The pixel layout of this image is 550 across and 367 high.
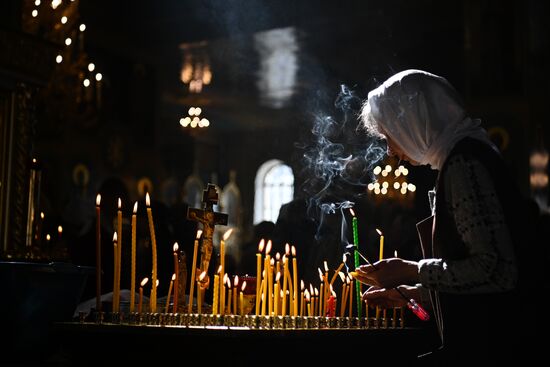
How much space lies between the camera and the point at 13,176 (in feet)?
17.8

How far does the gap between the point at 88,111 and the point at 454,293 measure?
12.2 m

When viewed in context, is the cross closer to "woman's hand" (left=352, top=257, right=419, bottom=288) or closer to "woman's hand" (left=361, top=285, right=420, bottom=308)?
"woman's hand" (left=361, top=285, right=420, bottom=308)

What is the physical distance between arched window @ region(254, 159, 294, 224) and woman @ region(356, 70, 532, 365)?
1684 cm

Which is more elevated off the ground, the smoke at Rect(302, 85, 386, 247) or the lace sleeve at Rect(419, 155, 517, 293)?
the smoke at Rect(302, 85, 386, 247)

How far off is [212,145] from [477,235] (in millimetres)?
17298

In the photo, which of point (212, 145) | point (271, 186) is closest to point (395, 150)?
point (212, 145)

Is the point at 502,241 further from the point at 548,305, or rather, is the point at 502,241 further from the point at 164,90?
the point at 164,90

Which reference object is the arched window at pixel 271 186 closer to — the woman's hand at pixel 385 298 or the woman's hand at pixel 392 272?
the woman's hand at pixel 385 298

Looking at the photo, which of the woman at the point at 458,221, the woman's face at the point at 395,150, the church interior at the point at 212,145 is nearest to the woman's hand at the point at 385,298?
the church interior at the point at 212,145

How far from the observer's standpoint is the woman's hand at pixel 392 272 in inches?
99.0

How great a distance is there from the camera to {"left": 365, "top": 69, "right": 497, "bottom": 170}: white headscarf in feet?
8.08

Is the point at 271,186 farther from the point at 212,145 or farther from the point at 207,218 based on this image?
the point at 207,218

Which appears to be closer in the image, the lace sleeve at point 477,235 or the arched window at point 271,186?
the lace sleeve at point 477,235

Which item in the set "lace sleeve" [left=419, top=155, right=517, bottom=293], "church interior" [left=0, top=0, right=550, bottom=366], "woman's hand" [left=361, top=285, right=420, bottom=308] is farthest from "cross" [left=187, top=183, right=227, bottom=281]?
"lace sleeve" [left=419, top=155, right=517, bottom=293]
